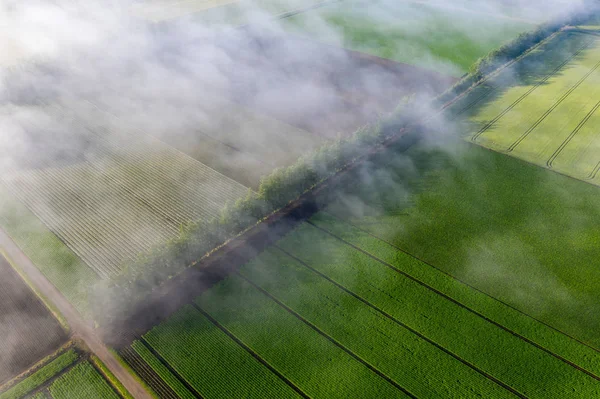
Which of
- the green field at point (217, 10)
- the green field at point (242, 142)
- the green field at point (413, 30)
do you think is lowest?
the green field at point (242, 142)

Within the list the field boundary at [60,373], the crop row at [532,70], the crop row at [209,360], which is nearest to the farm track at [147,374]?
the crop row at [209,360]

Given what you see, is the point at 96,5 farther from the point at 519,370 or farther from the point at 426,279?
the point at 519,370

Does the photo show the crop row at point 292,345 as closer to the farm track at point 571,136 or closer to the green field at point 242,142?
the green field at point 242,142

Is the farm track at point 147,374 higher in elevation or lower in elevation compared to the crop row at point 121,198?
lower

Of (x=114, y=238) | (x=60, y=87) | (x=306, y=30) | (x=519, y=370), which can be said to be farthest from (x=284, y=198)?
(x=306, y=30)

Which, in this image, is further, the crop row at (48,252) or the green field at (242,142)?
the green field at (242,142)

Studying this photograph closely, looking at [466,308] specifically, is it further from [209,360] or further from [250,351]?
[209,360]
